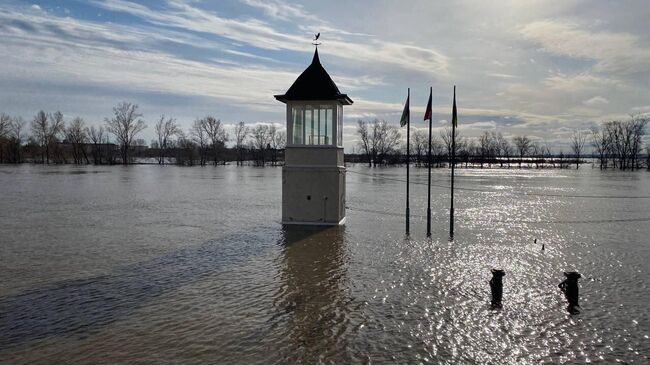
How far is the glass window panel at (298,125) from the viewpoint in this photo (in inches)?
718

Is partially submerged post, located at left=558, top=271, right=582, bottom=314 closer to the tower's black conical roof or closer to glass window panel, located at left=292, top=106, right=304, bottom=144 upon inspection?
the tower's black conical roof

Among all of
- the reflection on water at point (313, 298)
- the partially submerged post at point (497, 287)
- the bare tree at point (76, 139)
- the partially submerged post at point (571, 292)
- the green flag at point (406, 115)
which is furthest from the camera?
the bare tree at point (76, 139)

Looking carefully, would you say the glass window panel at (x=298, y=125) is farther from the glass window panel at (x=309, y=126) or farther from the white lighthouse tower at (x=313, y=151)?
the glass window panel at (x=309, y=126)

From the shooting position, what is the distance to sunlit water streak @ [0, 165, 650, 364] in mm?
7023

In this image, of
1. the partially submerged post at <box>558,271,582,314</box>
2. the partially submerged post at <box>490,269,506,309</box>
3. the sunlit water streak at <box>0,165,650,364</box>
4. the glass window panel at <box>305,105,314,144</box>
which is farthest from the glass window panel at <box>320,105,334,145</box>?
the partially submerged post at <box>558,271,582,314</box>

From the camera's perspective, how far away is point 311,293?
9.55 metres

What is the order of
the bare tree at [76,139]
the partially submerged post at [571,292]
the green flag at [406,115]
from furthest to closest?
the bare tree at [76,139]
the green flag at [406,115]
the partially submerged post at [571,292]

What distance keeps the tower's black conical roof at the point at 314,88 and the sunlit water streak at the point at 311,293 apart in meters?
5.10

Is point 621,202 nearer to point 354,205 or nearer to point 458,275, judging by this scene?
point 354,205

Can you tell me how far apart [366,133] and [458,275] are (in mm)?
119009

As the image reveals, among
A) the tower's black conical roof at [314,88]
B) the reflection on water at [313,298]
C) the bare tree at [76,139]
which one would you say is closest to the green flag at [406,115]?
the tower's black conical roof at [314,88]

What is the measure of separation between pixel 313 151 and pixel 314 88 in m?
2.44

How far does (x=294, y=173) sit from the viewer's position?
18.0m

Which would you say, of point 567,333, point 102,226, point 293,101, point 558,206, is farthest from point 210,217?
point 558,206
